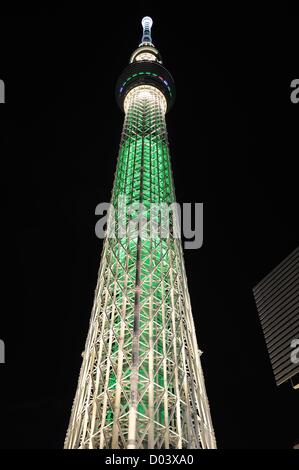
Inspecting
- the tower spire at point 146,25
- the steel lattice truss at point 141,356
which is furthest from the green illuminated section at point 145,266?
the tower spire at point 146,25

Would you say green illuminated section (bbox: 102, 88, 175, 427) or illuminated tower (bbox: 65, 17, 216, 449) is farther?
green illuminated section (bbox: 102, 88, 175, 427)

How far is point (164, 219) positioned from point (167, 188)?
4534 millimetres

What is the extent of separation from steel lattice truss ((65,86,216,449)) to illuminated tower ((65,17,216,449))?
2.0 inches

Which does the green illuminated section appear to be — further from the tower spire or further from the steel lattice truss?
the tower spire

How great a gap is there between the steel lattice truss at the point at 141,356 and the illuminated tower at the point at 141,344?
0.05 metres

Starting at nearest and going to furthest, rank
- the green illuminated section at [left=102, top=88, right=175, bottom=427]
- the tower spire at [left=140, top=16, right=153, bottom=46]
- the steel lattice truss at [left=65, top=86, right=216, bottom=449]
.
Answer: the steel lattice truss at [left=65, top=86, right=216, bottom=449] → the green illuminated section at [left=102, top=88, right=175, bottom=427] → the tower spire at [left=140, top=16, right=153, bottom=46]

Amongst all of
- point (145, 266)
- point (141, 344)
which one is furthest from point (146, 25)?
point (141, 344)

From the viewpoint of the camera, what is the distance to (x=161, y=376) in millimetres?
22859

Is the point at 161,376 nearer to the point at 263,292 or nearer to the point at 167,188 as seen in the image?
the point at 167,188

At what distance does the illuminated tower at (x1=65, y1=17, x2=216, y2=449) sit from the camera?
1995 centimetres

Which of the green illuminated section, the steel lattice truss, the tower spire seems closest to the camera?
the steel lattice truss

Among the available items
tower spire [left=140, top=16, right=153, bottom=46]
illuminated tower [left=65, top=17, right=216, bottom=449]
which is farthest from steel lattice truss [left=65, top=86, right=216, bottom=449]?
tower spire [left=140, top=16, right=153, bottom=46]

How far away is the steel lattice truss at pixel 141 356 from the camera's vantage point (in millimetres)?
19859

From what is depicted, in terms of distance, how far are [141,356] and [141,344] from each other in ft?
3.36
